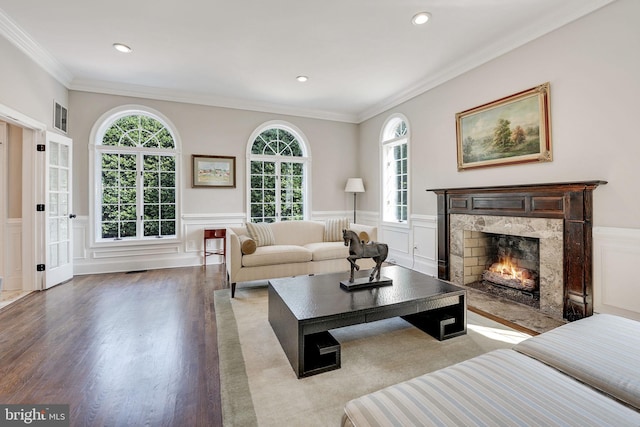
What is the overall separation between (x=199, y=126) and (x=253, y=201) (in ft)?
5.25

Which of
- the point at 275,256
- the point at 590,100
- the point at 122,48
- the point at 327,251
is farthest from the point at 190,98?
the point at 590,100

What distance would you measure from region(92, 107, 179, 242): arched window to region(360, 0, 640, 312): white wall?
4679mm

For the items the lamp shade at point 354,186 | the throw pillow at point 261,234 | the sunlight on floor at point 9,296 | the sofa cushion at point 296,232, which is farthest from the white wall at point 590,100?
the sunlight on floor at point 9,296

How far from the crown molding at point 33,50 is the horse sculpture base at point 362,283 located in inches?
164

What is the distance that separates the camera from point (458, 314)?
2441 mm

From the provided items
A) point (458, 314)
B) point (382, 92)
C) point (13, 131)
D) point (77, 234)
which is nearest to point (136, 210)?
point (77, 234)

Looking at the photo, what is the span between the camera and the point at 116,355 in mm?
2125

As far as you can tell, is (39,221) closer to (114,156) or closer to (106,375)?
(114,156)

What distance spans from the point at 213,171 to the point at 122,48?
84.5 inches

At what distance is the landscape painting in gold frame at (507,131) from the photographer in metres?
2.96

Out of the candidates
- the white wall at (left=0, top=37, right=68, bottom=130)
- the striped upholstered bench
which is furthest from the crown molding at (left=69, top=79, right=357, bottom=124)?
the striped upholstered bench

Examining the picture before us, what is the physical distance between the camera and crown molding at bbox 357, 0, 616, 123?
2631 mm

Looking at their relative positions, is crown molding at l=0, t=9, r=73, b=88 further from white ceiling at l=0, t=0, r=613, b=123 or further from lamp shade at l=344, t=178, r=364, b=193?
lamp shade at l=344, t=178, r=364, b=193

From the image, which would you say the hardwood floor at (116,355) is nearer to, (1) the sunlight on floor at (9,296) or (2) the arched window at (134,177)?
(1) the sunlight on floor at (9,296)
